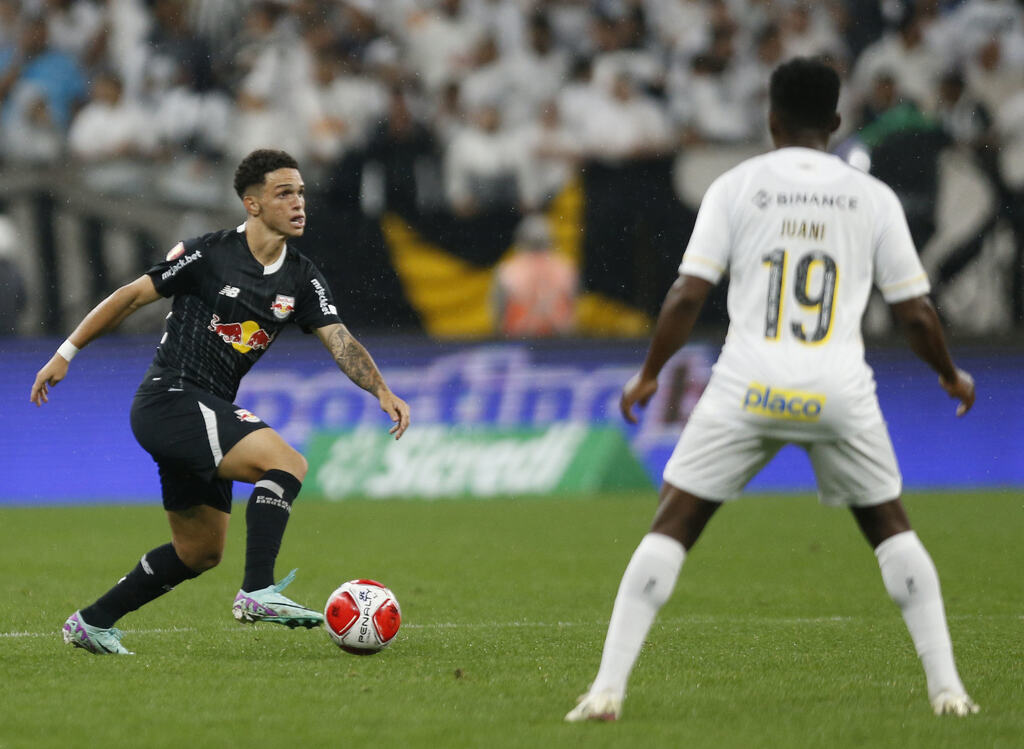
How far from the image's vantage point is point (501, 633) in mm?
6891

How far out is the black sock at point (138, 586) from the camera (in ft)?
20.7

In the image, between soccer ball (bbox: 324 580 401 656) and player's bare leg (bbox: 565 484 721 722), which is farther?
soccer ball (bbox: 324 580 401 656)

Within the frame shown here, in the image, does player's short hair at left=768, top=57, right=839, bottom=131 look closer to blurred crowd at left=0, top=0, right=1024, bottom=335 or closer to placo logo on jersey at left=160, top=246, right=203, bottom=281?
placo logo on jersey at left=160, top=246, right=203, bottom=281

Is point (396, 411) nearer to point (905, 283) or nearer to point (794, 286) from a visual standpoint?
point (794, 286)

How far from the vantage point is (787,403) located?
440 centimetres

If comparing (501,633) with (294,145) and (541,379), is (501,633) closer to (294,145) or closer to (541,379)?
(541,379)

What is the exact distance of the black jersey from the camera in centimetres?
641

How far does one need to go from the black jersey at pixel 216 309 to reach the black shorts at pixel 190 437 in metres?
0.11

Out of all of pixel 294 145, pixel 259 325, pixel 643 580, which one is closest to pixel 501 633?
pixel 259 325

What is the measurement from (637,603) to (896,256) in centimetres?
125

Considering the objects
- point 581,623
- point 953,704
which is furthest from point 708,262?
point 581,623

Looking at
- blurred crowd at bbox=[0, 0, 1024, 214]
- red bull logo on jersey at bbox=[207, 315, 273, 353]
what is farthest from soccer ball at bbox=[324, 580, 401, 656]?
blurred crowd at bbox=[0, 0, 1024, 214]

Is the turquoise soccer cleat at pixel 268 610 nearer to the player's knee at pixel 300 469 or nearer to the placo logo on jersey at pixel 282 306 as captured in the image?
the player's knee at pixel 300 469

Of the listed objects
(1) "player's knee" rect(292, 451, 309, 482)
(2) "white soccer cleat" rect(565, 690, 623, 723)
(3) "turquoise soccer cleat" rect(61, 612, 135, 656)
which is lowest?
(3) "turquoise soccer cleat" rect(61, 612, 135, 656)
